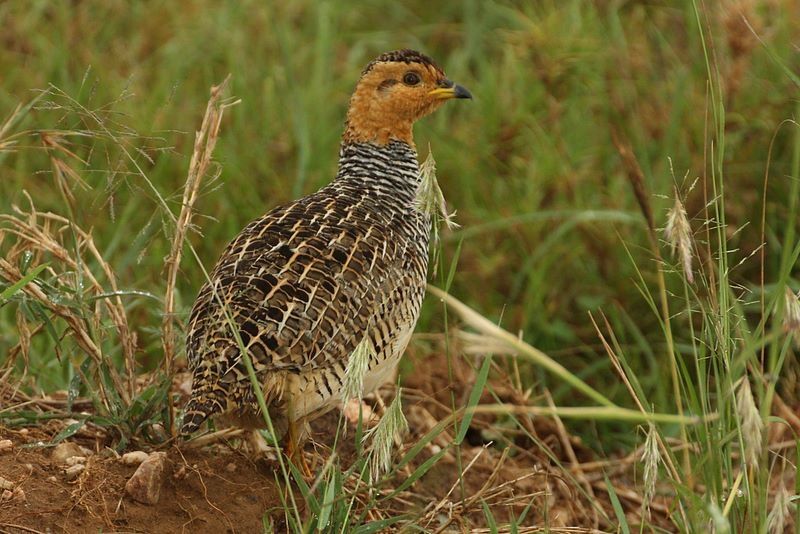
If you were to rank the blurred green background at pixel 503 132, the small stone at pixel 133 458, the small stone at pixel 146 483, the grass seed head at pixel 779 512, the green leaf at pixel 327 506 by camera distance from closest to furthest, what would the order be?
the grass seed head at pixel 779 512 < the green leaf at pixel 327 506 < the small stone at pixel 146 483 < the small stone at pixel 133 458 < the blurred green background at pixel 503 132

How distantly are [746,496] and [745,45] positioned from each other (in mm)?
3263

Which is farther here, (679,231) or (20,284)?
(20,284)

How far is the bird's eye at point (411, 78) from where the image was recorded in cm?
455

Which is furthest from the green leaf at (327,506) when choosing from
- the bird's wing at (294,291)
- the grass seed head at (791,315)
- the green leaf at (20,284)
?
the grass seed head at (791,315)

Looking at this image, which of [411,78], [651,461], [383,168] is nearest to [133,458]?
[651,461]

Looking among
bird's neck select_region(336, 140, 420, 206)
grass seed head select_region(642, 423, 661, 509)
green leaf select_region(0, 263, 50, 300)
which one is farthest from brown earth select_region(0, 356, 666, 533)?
bird's neck select_region(336, 140, 420, 206)

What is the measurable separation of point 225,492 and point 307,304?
551mm

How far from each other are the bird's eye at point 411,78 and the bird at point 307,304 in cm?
46

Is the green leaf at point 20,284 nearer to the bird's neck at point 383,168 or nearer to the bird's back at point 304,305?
the bird's back at point 304,305

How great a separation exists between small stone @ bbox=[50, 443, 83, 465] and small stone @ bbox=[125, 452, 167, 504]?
238 mm

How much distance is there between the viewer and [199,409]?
121 inches

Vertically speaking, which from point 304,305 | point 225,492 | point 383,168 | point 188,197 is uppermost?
point 188,197

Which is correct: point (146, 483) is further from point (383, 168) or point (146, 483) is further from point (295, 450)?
point (383, 168)

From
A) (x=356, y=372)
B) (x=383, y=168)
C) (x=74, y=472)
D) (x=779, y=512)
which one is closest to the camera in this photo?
(x=779, y=512)
